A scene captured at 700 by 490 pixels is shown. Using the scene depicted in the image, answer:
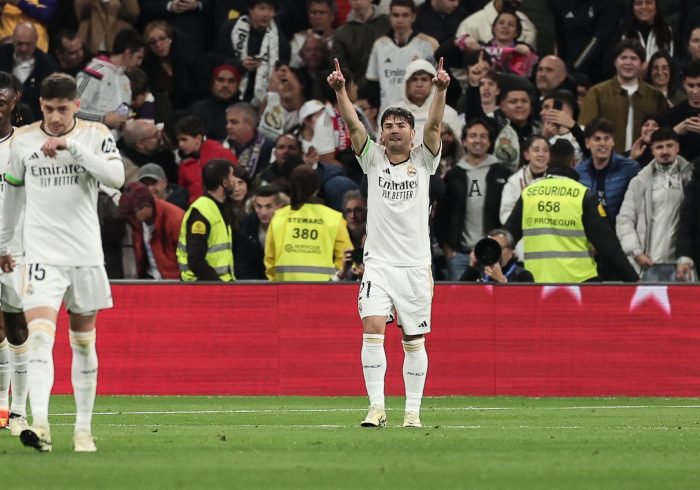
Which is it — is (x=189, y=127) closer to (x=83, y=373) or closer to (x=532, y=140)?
(x=532, y=140)

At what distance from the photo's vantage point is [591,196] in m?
16.8

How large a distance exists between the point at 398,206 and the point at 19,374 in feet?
10.2

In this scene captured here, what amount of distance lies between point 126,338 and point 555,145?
5146 millimetres

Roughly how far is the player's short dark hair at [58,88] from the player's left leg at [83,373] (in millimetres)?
1369

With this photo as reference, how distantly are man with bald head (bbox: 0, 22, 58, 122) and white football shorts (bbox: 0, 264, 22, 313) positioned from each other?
9.40 m

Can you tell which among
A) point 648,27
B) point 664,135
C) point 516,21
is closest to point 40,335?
point 664,135

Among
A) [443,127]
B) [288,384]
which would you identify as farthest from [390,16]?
[288,384]

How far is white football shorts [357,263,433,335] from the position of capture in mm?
12172

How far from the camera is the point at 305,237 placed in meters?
17.3

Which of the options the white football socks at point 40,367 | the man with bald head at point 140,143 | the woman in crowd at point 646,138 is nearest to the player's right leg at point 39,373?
the white football socks at point 40,367

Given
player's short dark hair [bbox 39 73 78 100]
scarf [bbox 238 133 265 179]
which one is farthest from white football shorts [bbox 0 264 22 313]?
scarf [bbox 238 133 265 179]

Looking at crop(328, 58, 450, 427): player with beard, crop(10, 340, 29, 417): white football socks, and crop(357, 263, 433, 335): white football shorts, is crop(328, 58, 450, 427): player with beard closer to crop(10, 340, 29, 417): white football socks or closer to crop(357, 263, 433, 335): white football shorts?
Answer: crop(357, 263, 433, 335): white football shorts

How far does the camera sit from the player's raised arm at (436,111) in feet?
38.9

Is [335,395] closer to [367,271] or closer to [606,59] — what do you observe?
[367,271]
